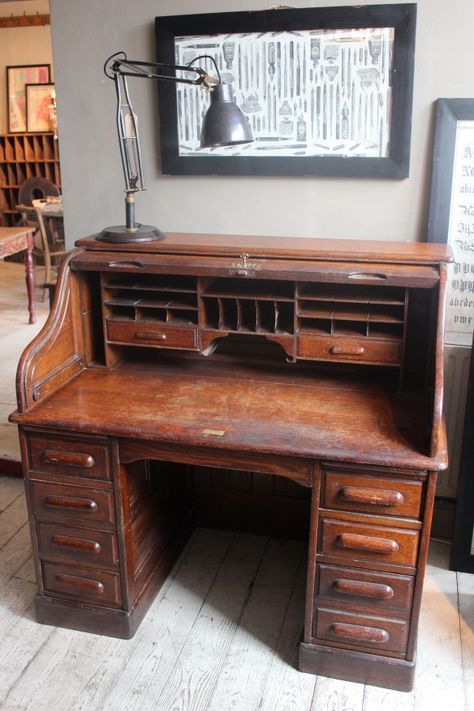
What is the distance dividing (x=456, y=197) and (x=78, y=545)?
5.44ft

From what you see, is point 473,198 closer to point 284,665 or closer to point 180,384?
point 180,384

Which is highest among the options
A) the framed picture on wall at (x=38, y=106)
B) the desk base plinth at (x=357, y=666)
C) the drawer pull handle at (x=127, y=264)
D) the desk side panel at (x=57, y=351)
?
the framed picture on wall at (x=38, y=106)

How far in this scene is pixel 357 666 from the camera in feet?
6.63

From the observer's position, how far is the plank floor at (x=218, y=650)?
1974 mm

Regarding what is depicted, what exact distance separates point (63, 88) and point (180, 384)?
1.20 m

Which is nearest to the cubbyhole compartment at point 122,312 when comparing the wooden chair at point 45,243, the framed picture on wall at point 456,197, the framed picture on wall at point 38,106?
the framed picture on wall at point 456,197

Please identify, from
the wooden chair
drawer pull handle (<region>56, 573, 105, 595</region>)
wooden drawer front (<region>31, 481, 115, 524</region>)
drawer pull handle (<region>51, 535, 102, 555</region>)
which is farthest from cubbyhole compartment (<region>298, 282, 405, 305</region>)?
the wooden chair

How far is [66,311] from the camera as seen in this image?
222cm

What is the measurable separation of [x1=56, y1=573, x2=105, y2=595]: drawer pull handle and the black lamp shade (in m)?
1.41

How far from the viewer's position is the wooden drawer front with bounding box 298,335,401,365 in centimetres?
208

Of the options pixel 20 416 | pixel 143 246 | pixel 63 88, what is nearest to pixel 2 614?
pixel 20 416

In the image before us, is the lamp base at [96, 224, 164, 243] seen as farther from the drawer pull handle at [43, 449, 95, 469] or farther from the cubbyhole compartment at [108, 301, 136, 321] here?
the drawer pull handle at [43, 449, 95, 469]

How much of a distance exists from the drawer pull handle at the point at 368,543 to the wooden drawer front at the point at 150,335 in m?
0.75

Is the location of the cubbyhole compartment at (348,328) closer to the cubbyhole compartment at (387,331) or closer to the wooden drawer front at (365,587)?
the cubbyhole compartment at (387,331)
